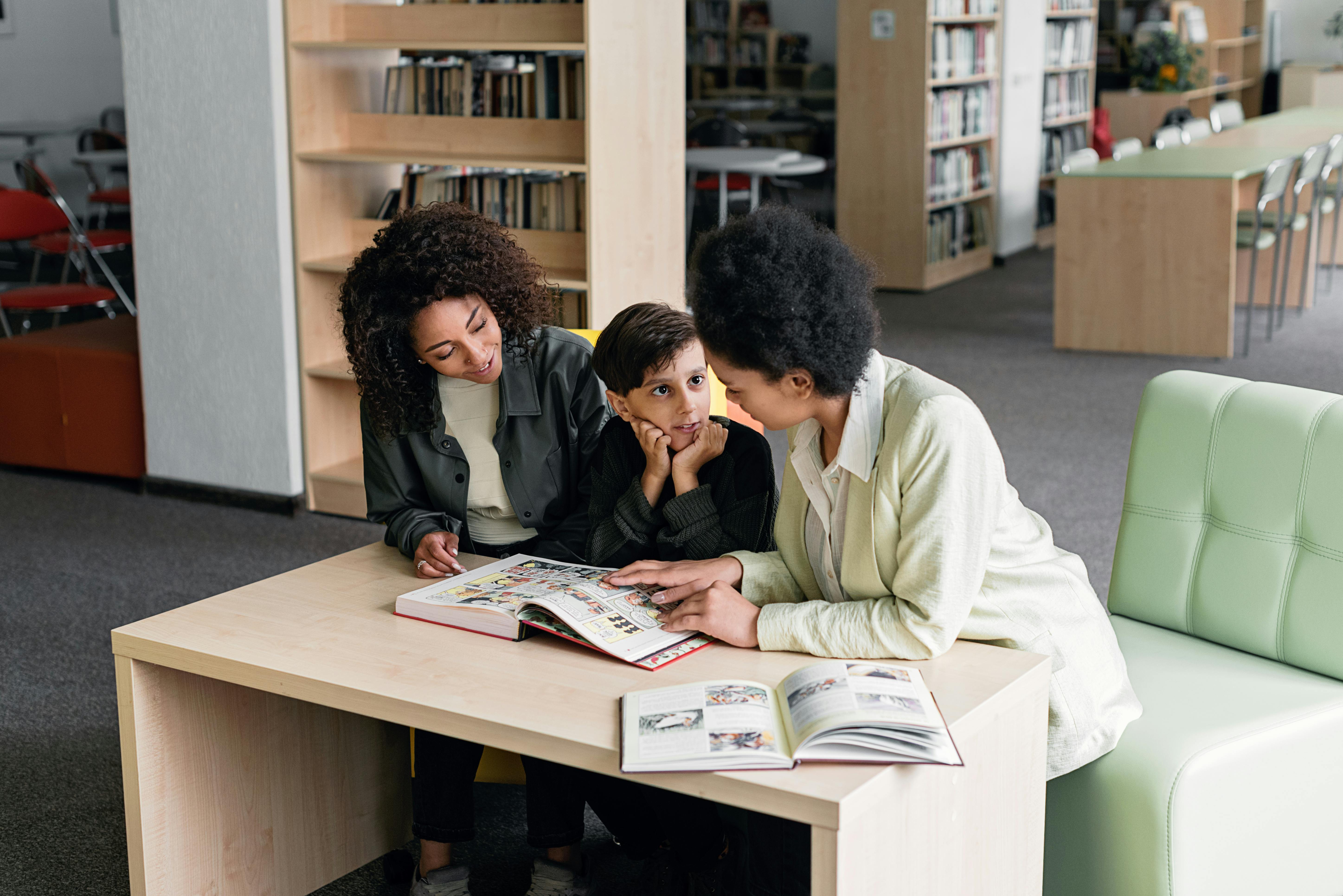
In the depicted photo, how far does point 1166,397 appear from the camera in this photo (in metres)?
2.02

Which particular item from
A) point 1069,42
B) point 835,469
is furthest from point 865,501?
point 1069,42

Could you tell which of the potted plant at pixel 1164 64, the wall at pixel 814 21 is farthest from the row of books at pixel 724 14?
the potted plant at pixel 1164 64

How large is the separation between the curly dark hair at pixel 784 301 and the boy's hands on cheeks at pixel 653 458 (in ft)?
1.19

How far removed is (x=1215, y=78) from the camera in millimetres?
11656

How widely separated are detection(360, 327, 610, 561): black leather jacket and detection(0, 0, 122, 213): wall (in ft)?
29.5

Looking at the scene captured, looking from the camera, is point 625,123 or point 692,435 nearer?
point 692,435

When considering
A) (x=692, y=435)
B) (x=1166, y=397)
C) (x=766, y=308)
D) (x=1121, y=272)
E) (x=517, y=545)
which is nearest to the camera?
(x=766, y=308)

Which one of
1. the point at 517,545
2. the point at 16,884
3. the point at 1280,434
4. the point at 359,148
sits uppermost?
the point at 359,148

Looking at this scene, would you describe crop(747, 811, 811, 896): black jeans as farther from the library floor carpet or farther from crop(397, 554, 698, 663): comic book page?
the library floor carpet

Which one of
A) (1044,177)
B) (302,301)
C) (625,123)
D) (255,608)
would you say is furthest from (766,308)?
(1044,177)

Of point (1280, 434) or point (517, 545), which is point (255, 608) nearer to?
point (517, 545)

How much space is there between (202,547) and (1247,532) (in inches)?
118

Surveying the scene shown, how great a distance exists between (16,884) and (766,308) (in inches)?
64.7

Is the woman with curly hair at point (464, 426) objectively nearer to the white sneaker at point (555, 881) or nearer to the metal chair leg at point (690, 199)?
the white sneaker at point (555, 881)
